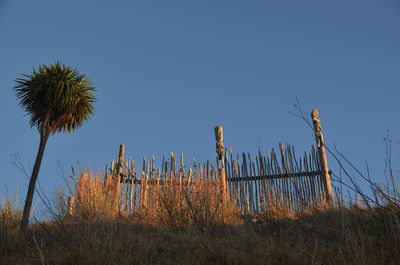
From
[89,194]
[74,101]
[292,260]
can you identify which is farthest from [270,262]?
[74,101]

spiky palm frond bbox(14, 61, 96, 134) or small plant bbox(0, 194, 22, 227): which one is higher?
spiky palm frond bbox(14, 61, 96, 134)

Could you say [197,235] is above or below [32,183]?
below

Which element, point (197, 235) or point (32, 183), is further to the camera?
point (32, 183)

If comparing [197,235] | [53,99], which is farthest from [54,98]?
[197,235]

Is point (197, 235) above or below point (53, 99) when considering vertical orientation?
below

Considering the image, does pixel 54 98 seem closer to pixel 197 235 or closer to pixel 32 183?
pixel 32 183

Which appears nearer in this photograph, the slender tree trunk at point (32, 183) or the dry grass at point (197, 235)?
the dry grass at point (197, 235)

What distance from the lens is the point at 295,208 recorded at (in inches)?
288

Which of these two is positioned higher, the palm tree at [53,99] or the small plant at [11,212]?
the palm tree at [53,99]

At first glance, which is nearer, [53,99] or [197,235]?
[197,235]

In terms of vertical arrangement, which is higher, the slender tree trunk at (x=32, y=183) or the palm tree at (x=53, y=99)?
the palm tree at (x=53, y=99)

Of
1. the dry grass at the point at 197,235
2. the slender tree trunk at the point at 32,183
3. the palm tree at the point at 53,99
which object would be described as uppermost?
the palm tree at the point at 53,99

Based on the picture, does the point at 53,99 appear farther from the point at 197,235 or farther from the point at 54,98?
the point at 197,235

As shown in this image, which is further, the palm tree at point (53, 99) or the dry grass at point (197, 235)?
the palm tree at point (53, 99)
